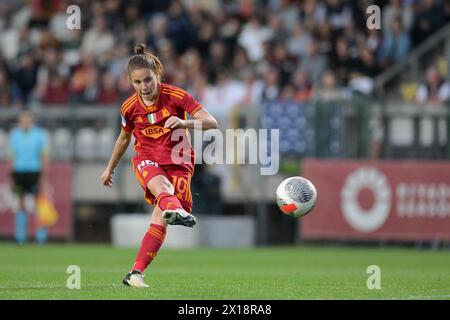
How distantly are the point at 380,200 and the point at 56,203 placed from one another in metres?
6.23

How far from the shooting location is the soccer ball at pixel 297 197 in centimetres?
1055

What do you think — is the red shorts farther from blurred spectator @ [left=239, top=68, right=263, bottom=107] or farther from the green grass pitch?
blurred spectator @ [left=239, top=68, right=263, bottom=107]

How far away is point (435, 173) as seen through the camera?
1841 cm

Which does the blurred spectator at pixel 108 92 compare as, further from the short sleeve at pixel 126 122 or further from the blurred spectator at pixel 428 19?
the short sleeve at pixel 126 122

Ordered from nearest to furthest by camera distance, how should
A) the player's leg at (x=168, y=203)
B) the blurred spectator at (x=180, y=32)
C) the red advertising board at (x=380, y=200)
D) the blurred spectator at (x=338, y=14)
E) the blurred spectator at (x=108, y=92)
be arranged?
the player's leg at (x=168, y=203) < the red advertising board at (x=380, y=200) < the blurred spectator at (x=338, y=14) < the blurred spectator at (x=108, y=92) < the blurred spectator at (x=180, y=32)

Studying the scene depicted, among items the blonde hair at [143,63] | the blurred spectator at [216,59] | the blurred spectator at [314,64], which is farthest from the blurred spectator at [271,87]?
the blonde hair at [143,63]

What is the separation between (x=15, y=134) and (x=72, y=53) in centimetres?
551

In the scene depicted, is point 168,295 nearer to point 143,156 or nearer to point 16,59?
point 143,156

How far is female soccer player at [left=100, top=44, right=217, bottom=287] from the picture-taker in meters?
9.52

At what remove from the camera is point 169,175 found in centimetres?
980

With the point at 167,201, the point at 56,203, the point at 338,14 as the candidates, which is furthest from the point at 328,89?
the point at 167,201

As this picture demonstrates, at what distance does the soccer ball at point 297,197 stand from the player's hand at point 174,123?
1.83 meters
